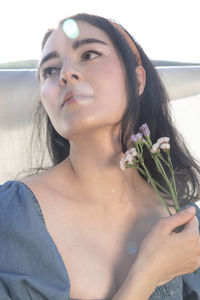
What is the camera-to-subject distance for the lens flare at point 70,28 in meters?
1.20

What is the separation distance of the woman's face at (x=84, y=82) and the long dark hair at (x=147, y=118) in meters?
0.04

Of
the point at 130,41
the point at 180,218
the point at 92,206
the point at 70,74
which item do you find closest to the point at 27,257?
the point at 92,206

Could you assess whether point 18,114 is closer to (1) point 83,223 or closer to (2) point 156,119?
(2) point 156,119

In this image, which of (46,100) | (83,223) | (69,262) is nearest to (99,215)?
(83,223)

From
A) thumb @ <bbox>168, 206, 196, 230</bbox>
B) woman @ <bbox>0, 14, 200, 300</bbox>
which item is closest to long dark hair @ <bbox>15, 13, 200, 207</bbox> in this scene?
woman @ <bbox>0, 14, 200, 300</bbox>

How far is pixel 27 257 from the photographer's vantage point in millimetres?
1012

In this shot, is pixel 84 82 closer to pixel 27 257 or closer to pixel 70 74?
pixel 70 74

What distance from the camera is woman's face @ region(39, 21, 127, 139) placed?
1082 millimetres

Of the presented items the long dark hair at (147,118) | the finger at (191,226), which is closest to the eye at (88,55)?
the long dark hair at (147,118)

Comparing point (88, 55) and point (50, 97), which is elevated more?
point (88, 55)

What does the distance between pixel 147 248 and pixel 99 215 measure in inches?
9.0

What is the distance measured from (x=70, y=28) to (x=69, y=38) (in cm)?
6

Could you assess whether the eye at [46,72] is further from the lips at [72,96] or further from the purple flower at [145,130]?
→ the purple flower at [145,130]

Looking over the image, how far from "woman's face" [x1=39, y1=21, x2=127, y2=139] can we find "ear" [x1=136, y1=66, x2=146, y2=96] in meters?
0.14
